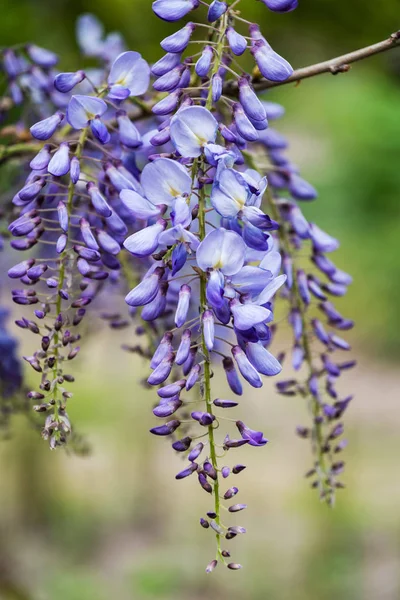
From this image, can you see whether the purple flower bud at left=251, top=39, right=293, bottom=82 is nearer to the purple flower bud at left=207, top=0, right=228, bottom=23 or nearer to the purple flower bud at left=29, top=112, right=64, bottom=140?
the purple flower bud at left=207, top=0, right=228, bottom=23

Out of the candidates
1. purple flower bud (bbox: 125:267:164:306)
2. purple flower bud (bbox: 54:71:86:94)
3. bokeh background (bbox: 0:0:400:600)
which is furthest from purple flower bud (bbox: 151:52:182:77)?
bokeh background (bbox: 0:0:400:600)

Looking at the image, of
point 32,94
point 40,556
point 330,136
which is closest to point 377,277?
point 330,136

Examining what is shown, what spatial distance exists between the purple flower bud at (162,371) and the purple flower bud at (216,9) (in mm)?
322

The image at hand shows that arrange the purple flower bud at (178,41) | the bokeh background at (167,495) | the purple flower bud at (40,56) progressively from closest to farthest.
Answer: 1. the purple flower bud at (178,41)
2. the purple flower bud at (40,56)
3. the bokeh background at (167,495)

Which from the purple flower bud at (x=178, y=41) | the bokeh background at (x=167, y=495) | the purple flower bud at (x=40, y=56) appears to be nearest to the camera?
the purple flower bud at (x=178, y=41)

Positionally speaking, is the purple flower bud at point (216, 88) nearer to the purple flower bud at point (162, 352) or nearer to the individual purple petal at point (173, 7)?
the individual purple petal at point (173, 7)

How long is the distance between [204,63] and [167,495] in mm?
4477

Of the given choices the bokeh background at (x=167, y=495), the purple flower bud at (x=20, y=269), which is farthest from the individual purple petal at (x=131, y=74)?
the bokeh background at (x=167, y=495)

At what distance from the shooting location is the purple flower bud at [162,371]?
0.70 metres

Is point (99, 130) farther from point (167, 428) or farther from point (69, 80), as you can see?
point (167, 428)

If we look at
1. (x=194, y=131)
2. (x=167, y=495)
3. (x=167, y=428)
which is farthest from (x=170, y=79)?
(x=167, y=495)

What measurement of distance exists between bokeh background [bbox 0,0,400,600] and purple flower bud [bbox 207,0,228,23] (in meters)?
0.98

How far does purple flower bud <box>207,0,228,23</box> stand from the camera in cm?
74

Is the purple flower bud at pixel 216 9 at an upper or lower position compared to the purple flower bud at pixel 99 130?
upper
